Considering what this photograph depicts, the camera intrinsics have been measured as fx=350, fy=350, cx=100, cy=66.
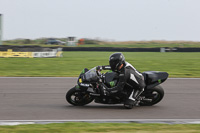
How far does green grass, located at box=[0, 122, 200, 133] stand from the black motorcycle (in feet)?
5.22

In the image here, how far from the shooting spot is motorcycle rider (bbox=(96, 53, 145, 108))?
24.5 ft

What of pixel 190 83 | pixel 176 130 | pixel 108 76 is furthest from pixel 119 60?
pixel 190 83

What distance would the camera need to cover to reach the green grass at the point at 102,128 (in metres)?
5.34

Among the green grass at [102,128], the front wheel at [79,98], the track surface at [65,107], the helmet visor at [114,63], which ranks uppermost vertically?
the helmet visor at [114,63]

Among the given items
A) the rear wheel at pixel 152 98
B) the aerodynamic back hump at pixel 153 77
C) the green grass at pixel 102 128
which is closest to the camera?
the green grass at pixel 102 128

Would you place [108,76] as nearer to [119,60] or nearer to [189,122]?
[119,60]

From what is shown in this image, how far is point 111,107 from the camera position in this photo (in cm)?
784

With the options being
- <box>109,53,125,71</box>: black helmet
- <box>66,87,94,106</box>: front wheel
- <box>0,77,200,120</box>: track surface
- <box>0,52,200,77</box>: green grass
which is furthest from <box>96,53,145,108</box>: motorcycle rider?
<box>0,52,200,77</box>: green grass

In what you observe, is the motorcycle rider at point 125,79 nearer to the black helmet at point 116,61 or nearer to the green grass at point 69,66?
the black helmet at point 116,61

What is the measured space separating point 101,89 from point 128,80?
626mm

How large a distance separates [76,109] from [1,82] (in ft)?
17.9

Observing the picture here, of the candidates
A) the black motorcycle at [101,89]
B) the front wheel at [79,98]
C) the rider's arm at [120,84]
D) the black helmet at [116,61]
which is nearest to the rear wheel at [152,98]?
the black motorcycle at [101,89]

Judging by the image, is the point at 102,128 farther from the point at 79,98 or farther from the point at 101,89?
the point at 79,98

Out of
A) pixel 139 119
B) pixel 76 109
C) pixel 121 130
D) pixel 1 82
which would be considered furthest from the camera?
pixel 1 82
